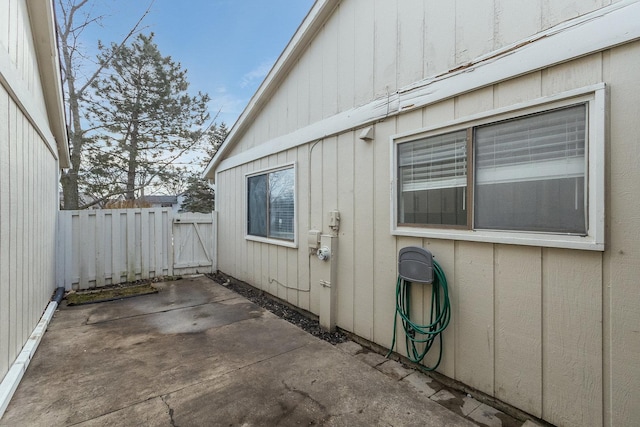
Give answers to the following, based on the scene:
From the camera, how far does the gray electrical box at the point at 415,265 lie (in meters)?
2.41

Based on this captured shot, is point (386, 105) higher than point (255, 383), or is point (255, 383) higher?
point (386, 105)

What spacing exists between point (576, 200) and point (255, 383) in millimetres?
2682

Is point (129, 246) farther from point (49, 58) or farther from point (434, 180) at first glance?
point (434, 180)

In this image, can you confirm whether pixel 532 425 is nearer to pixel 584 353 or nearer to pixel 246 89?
pixel 584 353

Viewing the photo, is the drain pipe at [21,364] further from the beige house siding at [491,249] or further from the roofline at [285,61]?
the roofline at [285,61]

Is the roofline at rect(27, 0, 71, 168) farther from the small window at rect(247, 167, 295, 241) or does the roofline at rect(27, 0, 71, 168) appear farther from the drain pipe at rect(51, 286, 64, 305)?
the small window at rect(247, 167, 295, 241)

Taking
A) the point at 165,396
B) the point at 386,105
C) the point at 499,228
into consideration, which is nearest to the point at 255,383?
the point at 165,396

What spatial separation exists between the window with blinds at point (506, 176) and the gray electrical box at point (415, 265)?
29 centimetres

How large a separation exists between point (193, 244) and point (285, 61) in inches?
176

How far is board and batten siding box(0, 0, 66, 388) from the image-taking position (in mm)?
2271

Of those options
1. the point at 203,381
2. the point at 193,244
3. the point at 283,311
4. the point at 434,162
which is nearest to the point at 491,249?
the point at 434,162

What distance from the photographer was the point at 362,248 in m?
3.18

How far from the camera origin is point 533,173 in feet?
6.48

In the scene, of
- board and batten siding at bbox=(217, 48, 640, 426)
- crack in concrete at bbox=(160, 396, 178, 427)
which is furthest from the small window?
crack in concrete at bbox=(160, 396, 178, 427)
